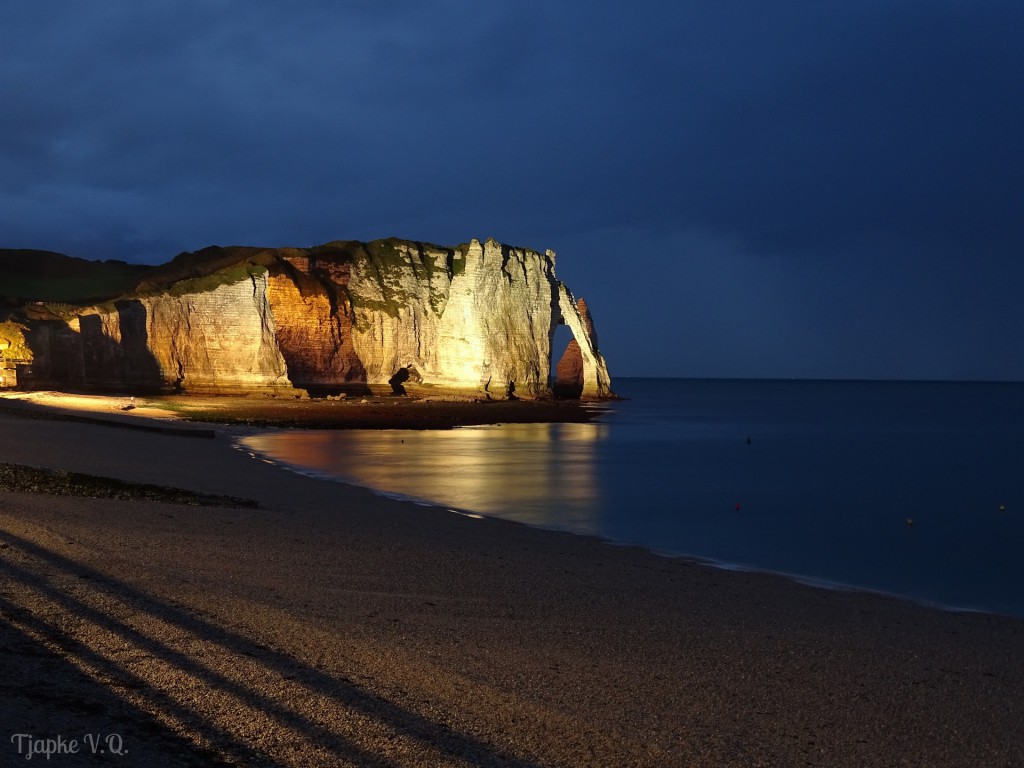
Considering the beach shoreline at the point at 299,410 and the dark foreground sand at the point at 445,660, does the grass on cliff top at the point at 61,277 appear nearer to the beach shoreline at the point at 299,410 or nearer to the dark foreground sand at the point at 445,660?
the beach shoreline at the point at 299,410

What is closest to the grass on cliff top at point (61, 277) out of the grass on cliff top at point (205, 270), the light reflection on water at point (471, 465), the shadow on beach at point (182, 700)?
the grass on cliff top at point (205, 270)

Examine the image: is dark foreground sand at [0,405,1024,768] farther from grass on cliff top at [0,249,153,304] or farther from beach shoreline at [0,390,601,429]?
grass on cliff top at [0,249,153,304]

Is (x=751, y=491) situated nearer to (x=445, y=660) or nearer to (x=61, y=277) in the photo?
(x=445, y=660)

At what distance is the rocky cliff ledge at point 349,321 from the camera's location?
2689 inches

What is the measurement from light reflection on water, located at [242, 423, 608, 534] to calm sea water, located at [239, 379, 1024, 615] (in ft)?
0.32

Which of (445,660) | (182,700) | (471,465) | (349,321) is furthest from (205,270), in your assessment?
(182,700)

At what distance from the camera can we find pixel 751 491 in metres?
27.2

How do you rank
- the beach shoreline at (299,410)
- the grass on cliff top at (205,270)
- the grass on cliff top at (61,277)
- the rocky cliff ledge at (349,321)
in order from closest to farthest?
the beach shoreline at (299,410) < the rocky cliff ledge at (349,321) < the grass on cliff top at (205,270) < the grass on cliff top at (61,277)

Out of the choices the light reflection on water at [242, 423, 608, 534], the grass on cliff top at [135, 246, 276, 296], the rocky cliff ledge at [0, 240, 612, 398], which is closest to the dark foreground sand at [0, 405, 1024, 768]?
the light reflection on water at [242, 423, 608, 534]

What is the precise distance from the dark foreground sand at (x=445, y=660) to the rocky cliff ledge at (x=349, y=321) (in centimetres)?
6051

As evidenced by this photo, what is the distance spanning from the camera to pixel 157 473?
1912cm

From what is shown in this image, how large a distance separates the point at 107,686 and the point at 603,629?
14.8 ft

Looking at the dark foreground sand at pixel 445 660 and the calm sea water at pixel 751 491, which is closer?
the dark foreground sand at pixel 445 660

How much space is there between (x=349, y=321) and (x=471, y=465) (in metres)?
51.9
